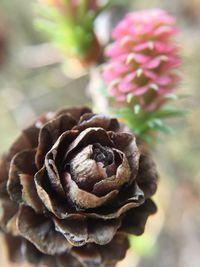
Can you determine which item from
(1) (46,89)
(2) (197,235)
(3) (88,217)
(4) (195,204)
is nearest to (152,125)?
(3) (88,217)

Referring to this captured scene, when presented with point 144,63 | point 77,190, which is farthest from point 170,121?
point 77,190

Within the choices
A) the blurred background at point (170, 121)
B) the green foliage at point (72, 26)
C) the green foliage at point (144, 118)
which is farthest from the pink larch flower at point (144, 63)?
the blurred background at point (170, 121)

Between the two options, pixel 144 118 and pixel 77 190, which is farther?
pixel 144 118

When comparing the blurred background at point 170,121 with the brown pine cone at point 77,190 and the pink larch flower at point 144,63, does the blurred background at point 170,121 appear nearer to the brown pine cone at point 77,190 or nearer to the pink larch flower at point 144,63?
the pink larch flower at point 144,63

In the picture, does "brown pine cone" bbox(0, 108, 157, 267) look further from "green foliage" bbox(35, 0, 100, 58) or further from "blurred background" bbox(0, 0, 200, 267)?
"blurred background" bbox(0, 0, 200, 267)

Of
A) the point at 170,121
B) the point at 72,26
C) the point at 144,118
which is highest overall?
the point at 72,26

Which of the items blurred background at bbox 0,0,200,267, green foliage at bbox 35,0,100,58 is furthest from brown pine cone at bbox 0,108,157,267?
blurred background at bbox 0,0,200,267

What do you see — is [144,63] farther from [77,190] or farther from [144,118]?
[77,190]

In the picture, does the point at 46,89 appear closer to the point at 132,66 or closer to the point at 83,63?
the point at 83,63
